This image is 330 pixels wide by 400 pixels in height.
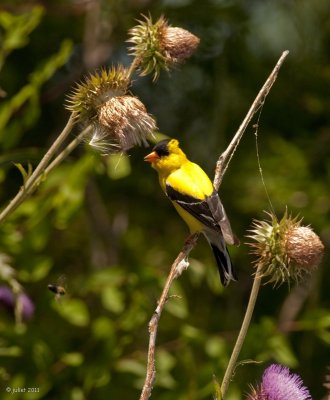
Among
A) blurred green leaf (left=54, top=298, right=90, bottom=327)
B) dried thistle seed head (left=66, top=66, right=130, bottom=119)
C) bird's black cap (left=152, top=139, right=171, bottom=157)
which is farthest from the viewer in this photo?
bird's black cap (left=152, top=139, right=171, bottom=157)

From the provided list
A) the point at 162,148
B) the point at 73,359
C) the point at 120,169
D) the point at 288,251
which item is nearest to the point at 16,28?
the point at 120,169

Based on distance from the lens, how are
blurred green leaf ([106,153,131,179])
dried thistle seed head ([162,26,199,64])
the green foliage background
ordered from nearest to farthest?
dried thistle seed head ([162,26,199,64]), blurred green leaf ([106,153,131,179]), the green foliage background

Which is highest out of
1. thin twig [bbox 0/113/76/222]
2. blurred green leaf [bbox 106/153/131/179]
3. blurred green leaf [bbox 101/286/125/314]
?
thin twig [bbox 0/113/76/222]

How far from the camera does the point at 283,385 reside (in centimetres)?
182

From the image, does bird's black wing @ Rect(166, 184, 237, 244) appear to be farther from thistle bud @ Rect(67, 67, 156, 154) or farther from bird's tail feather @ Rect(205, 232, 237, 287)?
thistle bud @ Rect(67, 67, 156, 154)

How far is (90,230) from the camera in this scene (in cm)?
420

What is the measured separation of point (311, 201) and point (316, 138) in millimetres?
489

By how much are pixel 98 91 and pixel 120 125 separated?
0.51 feet

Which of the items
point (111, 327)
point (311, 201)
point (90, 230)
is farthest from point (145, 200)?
point (111, 327)

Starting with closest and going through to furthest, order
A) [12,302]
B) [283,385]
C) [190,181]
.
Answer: [283,385], [12,302], [190,181]

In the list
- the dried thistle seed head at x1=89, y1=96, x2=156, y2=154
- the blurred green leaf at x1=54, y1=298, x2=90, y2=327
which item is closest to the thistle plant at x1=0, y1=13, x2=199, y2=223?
the dried thistle seed head at x1=89, y1=96, x2=156, y2=154

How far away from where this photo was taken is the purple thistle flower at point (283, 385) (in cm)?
181

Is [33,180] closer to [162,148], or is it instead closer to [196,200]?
[196,200]

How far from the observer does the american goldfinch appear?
290 cm
